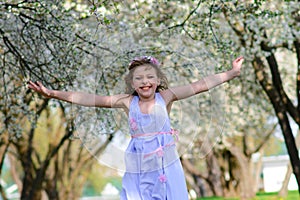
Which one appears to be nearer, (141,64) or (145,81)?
(145,81)

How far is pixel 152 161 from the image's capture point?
625 centimetres

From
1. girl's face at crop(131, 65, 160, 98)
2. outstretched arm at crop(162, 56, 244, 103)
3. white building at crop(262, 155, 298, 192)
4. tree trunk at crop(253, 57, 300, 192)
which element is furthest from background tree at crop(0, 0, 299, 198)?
white building at crop(262, 155, 298, 192)

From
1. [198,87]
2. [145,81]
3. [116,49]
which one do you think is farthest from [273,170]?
[145,81]

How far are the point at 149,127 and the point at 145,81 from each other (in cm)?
37

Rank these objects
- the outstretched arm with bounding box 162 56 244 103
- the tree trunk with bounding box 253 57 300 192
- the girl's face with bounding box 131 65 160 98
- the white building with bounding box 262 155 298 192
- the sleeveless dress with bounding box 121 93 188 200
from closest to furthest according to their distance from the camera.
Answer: the sleeveless dress with bounding box 121 93 188 200
the girl's face with bounding box 131 65 160 98
the outstretched arm with bounding box 162 56 244 103
the tree trunk with bounding box 253 57 300 192
the white building with bounding box 262 155 298 192

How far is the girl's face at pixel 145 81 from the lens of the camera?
252 inches

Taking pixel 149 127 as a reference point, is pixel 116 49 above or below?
above

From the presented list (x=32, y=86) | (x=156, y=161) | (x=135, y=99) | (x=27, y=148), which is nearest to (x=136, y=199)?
(x=156, y=161)

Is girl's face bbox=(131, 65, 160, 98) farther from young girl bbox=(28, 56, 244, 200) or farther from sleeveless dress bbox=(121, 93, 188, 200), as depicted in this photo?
sleeveless dress bbox=(121, 93, 188, 200)

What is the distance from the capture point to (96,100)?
6.64 m

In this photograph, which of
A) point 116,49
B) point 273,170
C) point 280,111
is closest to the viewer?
point 116,49

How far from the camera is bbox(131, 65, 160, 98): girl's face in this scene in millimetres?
6410

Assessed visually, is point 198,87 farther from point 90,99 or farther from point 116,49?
point 116,49

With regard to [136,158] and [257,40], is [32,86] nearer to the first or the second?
[136,158]
